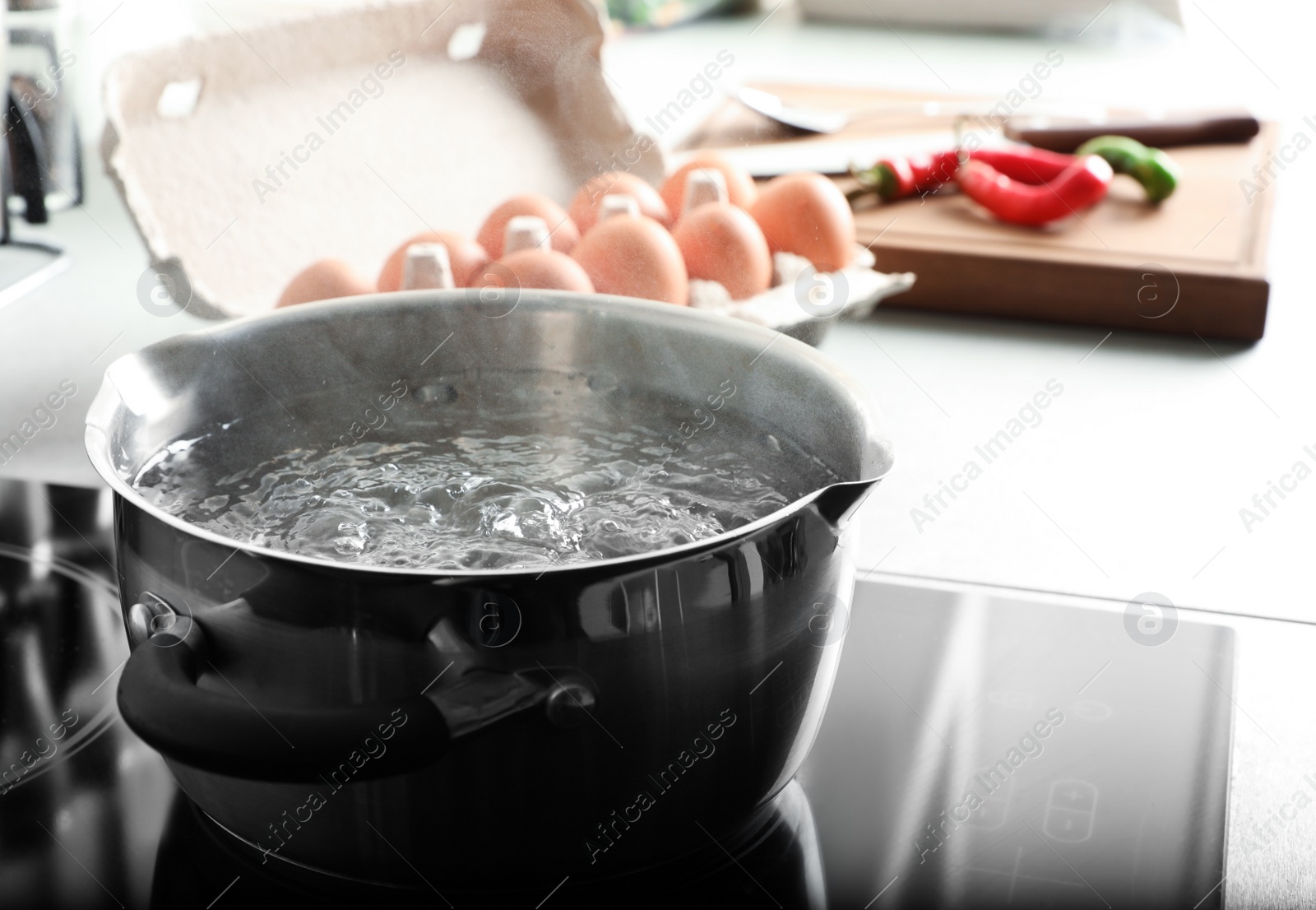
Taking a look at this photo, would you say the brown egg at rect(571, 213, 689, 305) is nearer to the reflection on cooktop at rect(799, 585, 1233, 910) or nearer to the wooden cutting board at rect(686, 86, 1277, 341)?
the reflection on cooktop at rect(799, 585, 1233, 910)

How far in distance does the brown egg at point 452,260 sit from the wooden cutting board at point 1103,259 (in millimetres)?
415

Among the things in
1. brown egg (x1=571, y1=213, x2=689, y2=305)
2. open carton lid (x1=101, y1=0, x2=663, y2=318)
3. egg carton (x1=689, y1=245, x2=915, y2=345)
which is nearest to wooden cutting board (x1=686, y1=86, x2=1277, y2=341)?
egg carton (x1=689, y1=245, x2=915, y2=345)

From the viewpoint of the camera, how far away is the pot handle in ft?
0.90

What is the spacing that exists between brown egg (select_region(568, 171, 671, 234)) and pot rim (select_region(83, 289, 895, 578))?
0.69ft

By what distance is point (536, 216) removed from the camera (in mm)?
614

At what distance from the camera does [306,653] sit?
30 centimetres

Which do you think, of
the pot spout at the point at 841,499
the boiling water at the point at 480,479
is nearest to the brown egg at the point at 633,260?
the boiling water at the point at 480,479

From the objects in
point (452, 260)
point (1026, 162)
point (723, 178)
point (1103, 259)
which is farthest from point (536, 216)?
point (1026, 162)

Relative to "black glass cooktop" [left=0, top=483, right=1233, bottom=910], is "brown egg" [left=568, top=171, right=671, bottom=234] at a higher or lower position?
higher

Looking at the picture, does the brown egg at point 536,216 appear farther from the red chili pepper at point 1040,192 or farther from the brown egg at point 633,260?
the red chili pepper at point 1040,192

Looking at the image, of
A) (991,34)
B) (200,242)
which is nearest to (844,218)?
(200,242)

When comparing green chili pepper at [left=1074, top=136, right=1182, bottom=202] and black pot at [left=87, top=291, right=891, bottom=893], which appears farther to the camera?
green chili pepper at [left=1074, top=136, right=1182, bottom=202]

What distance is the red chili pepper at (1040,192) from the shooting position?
0.96 meters

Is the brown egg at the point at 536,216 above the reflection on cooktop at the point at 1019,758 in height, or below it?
above
